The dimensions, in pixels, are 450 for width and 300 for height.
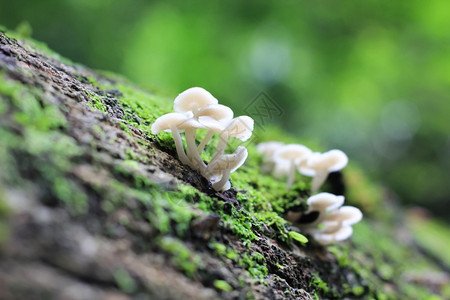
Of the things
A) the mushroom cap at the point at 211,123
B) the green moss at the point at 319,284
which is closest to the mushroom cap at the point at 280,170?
the green moss at the point at 319,284

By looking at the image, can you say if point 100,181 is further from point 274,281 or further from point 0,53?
point 274,281

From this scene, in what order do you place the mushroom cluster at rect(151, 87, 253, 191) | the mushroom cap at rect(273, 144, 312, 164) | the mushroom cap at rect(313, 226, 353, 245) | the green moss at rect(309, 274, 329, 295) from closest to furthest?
the mushroom cluster at rect(151, 87, 253, 191) → the green moss at rect(309, 274, 329, 295) → the mushroom cap at rect(313, 226, 353, 245) → the mushroom cap at rect(273, 144, 312, 164)

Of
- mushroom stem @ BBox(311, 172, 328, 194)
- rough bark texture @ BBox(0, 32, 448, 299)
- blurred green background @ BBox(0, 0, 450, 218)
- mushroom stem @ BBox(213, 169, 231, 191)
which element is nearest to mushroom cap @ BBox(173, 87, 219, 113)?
rough bark texture @ BBox(0, 32, 448, 299)

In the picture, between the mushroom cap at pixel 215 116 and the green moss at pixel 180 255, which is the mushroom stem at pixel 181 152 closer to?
the mushroom cap at pixel 215 116

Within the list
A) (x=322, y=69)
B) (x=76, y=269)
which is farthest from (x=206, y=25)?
(x=76, y=269)

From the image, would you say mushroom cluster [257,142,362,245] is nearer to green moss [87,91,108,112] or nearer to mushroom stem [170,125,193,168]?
mushroom stem [170,125,193,168]

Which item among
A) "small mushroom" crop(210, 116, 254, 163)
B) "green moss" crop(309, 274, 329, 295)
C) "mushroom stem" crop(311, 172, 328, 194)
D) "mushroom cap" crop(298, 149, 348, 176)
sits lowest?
"green moss" crop(309, 274, 329, 295)
